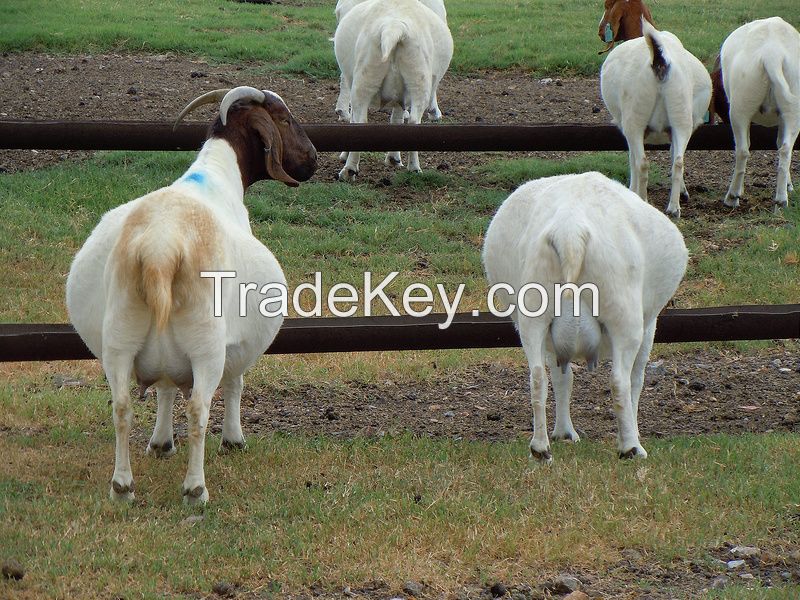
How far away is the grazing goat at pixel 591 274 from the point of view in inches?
218

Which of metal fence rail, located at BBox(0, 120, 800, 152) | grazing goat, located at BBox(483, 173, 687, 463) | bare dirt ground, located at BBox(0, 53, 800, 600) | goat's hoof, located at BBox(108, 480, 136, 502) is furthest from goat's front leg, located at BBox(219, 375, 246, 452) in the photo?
metal fence rail, located at BBox(0, 120, 800, 152)

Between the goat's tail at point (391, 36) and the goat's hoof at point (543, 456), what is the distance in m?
6.15

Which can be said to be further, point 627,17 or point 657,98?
point 627,17

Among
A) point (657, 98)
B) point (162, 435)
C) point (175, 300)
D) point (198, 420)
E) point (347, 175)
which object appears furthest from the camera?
point (347, 175)

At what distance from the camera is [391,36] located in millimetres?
11297

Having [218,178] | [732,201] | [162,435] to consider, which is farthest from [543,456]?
[732,201]

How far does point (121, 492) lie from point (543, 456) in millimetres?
1944

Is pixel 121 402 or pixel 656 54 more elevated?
pixel 656 54

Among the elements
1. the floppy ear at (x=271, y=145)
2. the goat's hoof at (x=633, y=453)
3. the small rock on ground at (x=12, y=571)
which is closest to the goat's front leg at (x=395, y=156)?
the floppy ear at (x=271, y=145)

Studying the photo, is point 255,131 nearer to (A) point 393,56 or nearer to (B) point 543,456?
(B) point 543,456

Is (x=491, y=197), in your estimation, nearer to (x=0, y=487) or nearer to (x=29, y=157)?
(x=29, y=157)

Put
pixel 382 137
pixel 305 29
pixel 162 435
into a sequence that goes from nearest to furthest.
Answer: pixel 162 435
pixel 382 137
pixel 305 29

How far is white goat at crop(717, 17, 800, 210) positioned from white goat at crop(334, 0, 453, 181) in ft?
9.32

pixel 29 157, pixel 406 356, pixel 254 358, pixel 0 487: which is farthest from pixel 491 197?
pixel 0 487
